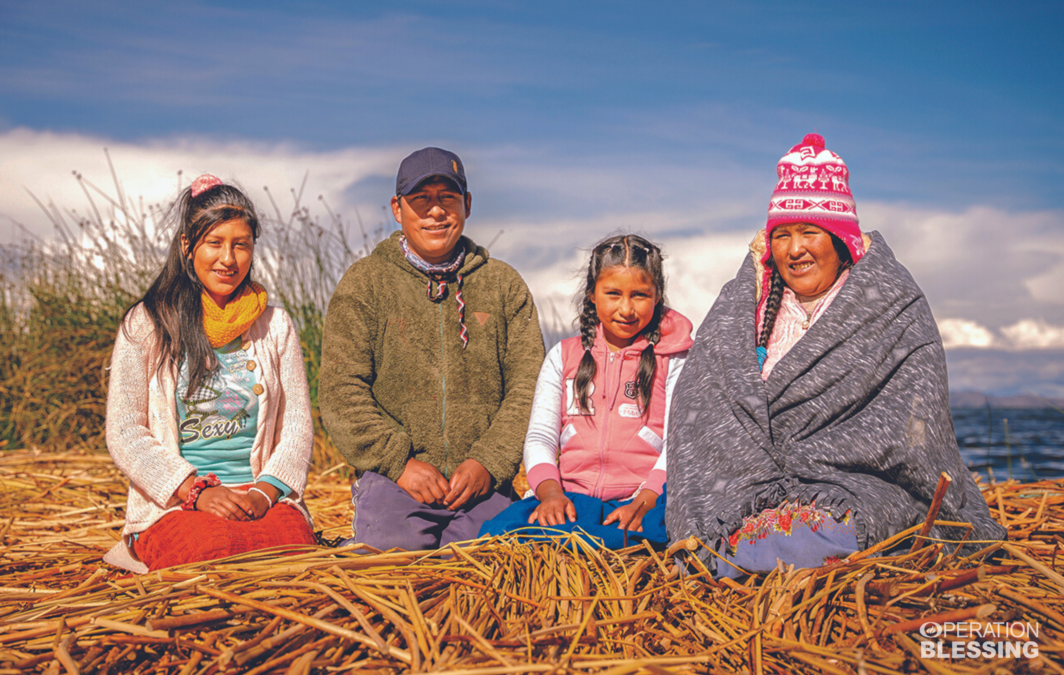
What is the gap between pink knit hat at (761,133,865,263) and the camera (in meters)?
2.84

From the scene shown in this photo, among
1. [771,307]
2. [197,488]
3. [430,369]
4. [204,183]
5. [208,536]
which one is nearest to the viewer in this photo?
[208,536]

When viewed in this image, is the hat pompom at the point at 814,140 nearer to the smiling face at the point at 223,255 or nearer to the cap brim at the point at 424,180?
the cap brim at the point at 424,180

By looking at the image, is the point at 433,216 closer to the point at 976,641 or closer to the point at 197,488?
the point at 197,488

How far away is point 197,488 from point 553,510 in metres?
1.38

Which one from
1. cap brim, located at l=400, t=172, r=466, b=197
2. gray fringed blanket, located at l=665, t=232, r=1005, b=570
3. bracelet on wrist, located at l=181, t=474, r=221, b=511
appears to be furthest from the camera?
cap brim, located at l=400, t=172, r=466, b=197

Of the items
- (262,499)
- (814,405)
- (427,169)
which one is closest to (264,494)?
(262,499)

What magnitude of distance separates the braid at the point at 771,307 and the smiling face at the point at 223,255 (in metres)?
2.12

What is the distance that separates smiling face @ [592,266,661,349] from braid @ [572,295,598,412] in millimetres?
99

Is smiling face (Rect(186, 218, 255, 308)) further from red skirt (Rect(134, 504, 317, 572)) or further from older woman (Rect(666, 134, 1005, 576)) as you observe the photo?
older woman (Rect(666, 134, 1005, 576))

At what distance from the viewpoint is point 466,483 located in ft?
10.4

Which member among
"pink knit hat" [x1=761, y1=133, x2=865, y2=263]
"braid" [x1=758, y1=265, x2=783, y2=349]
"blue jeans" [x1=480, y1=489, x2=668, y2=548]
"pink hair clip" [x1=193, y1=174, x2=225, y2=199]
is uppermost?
"pink hair clip" [x1=193, y1=174, x2=225, y2=199]

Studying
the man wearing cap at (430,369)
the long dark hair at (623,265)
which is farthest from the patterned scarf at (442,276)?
the long dark hair at (623,265)

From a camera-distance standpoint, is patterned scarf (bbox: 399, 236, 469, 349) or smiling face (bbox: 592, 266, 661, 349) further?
patterned scarf (bbox: 399, 236, 469, 349)

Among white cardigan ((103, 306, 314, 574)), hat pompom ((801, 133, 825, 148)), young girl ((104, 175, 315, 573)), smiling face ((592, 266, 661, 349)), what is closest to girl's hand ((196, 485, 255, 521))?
young girl ((104, 175, 315, 573))
